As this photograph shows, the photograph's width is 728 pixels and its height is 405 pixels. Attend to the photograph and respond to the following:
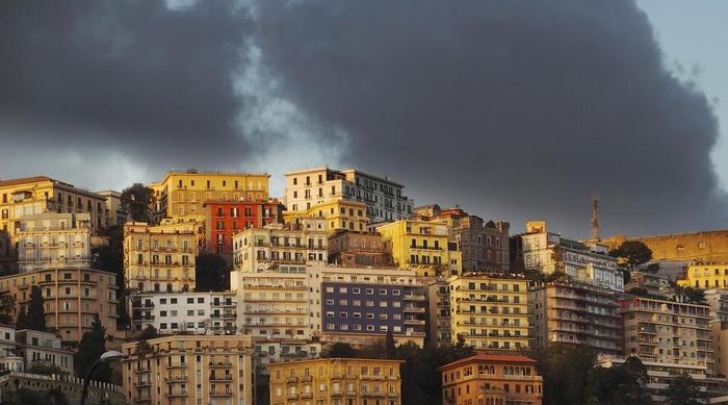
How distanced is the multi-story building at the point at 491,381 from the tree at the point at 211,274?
2300cm

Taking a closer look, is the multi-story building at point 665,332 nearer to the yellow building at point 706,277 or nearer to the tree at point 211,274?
the yellow building at point 706,277

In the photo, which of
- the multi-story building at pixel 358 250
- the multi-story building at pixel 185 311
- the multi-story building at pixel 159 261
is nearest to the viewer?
the multi-story building at pixel 185 311

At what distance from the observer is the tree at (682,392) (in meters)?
124

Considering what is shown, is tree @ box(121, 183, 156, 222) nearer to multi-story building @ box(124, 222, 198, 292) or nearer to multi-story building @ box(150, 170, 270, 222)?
multi-story building @ box(150, 170, 270, 222)

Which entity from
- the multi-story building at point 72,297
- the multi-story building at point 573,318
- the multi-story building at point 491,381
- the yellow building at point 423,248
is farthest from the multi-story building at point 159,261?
the multi-story building at point 573,318

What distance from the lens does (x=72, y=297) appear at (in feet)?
391

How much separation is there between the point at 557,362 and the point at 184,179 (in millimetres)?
43678

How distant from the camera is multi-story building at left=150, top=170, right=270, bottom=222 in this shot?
146375mm

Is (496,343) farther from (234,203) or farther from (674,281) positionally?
(674,281)

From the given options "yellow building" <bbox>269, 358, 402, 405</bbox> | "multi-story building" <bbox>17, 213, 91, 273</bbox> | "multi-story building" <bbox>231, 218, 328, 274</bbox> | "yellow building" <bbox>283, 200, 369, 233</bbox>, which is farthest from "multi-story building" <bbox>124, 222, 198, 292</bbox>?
"yellow building" <bbox>269, 358, 402, 405</bbox>

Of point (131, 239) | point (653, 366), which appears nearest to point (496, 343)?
point (653, 366)

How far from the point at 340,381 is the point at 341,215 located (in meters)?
32.9

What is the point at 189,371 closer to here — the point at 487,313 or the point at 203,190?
the point at 487,313

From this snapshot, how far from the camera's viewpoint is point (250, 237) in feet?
430
